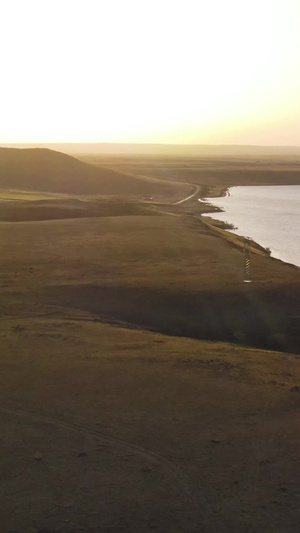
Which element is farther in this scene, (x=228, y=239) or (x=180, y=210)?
(x=180, y=210)

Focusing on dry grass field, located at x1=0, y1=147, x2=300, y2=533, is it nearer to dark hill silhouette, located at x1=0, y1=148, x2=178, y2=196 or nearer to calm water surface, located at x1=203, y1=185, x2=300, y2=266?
calm water surface, located at x1=203, y1=185, x2=300, y2=266

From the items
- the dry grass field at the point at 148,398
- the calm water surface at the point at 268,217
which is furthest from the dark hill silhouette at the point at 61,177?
the dry grass field at the point at 148,398

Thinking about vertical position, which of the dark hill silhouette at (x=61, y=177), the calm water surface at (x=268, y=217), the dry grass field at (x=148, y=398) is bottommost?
the calm water surface at (x=268, y=217)

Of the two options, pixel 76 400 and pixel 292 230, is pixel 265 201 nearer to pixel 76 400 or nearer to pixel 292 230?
pixel 292 230

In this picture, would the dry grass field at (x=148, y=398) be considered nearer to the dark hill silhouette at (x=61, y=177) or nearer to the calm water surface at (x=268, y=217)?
the calm water surface at (x=268, y=217)

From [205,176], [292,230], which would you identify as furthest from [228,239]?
[205,176]

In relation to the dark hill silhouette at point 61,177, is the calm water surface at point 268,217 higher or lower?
lower
